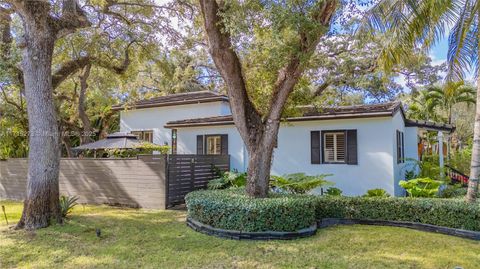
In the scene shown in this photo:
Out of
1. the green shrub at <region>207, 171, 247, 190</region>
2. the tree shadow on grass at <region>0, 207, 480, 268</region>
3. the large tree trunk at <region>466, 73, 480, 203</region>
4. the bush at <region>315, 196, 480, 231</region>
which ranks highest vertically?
the large tree trunk at <region>466, 73, 480, 203</region>

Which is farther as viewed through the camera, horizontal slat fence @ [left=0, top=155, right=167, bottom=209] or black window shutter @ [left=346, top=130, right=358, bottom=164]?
black window shutter @ [left=346, top=130, right=358, bottom=164]

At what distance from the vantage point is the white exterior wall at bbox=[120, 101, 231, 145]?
731 inches

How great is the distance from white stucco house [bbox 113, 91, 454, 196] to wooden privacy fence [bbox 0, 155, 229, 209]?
1.95 metres

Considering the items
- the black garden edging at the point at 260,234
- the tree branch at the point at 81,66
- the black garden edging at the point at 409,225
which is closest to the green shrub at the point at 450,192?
the black garden edging at the point at 409,225

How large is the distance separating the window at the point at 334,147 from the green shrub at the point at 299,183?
1740 mm

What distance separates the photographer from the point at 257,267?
5.82 meters

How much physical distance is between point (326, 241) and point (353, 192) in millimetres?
5874

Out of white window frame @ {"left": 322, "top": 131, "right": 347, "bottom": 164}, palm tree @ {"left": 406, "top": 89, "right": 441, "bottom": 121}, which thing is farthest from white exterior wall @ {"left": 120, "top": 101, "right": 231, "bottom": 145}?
palm tree @ {"left": 406, "top": 89, "right": 441, "bottom": 121}

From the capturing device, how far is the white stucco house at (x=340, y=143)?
12320mm

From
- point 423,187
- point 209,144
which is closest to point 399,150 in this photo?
point 423,187

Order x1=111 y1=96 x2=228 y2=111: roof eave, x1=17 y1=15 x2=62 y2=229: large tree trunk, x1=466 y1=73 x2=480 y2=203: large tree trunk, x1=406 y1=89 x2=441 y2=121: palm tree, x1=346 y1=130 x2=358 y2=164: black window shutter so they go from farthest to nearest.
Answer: x1=406 y1=89 x2=441 y2=121: palm tree
x1=111 y1=96 x2=228 y2=111: roof eave
x1=346 y1=130 x2=358 y2=164: black window shutter
x1=17 y1=15 x2=62 y2=229: large tree trunk
x1=466 y1=73 x2=480 y2=203: large tree trunk

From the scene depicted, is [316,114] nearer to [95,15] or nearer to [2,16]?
[95,15]

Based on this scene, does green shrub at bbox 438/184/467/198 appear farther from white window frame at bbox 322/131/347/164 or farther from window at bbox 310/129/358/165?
white window frame at bbox 322/131/347/164

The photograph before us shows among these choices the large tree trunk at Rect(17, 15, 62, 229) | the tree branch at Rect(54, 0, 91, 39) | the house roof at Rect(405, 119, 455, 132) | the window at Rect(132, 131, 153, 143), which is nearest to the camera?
the large tree trunk at Rect(17, 15, 62, 229)
